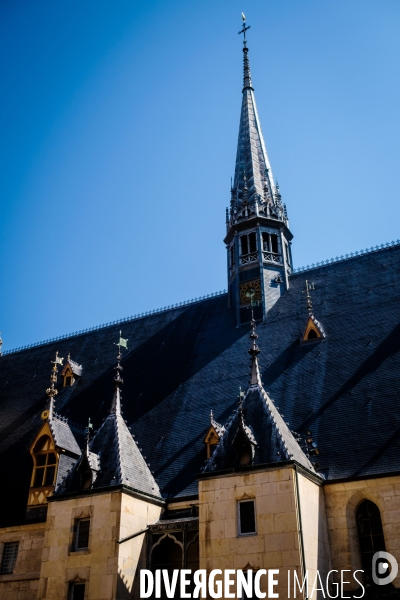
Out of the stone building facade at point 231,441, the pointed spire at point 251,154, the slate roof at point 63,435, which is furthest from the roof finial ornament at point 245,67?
the slate roof at point 63,435

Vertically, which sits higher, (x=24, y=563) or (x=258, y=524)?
(x=258, y=524)

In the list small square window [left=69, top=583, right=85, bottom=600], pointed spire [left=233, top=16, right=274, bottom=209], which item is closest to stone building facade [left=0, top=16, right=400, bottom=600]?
small square window [left=69, top=583, right=85, bottom=600]

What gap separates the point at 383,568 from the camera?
19.0 m

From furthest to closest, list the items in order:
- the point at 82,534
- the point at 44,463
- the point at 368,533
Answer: the point at 44,463
the point at 82,534
the point at 368,533

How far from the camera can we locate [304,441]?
74.3 feet

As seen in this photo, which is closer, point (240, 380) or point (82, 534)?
point (82, 534)

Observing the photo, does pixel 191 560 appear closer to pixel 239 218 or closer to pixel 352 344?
pixel 352 344

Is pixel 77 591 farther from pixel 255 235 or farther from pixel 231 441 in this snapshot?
pixel 255 235

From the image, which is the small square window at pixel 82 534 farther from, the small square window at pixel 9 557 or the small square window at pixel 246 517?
→ the small square window at pixel 246 517

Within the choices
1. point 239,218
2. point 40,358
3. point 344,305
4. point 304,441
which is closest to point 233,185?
point 239,218

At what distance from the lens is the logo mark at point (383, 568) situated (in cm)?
1875

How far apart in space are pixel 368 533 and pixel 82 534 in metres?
9.55

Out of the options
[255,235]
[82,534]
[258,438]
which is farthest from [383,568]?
[255,235]

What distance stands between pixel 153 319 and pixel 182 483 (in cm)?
1438
